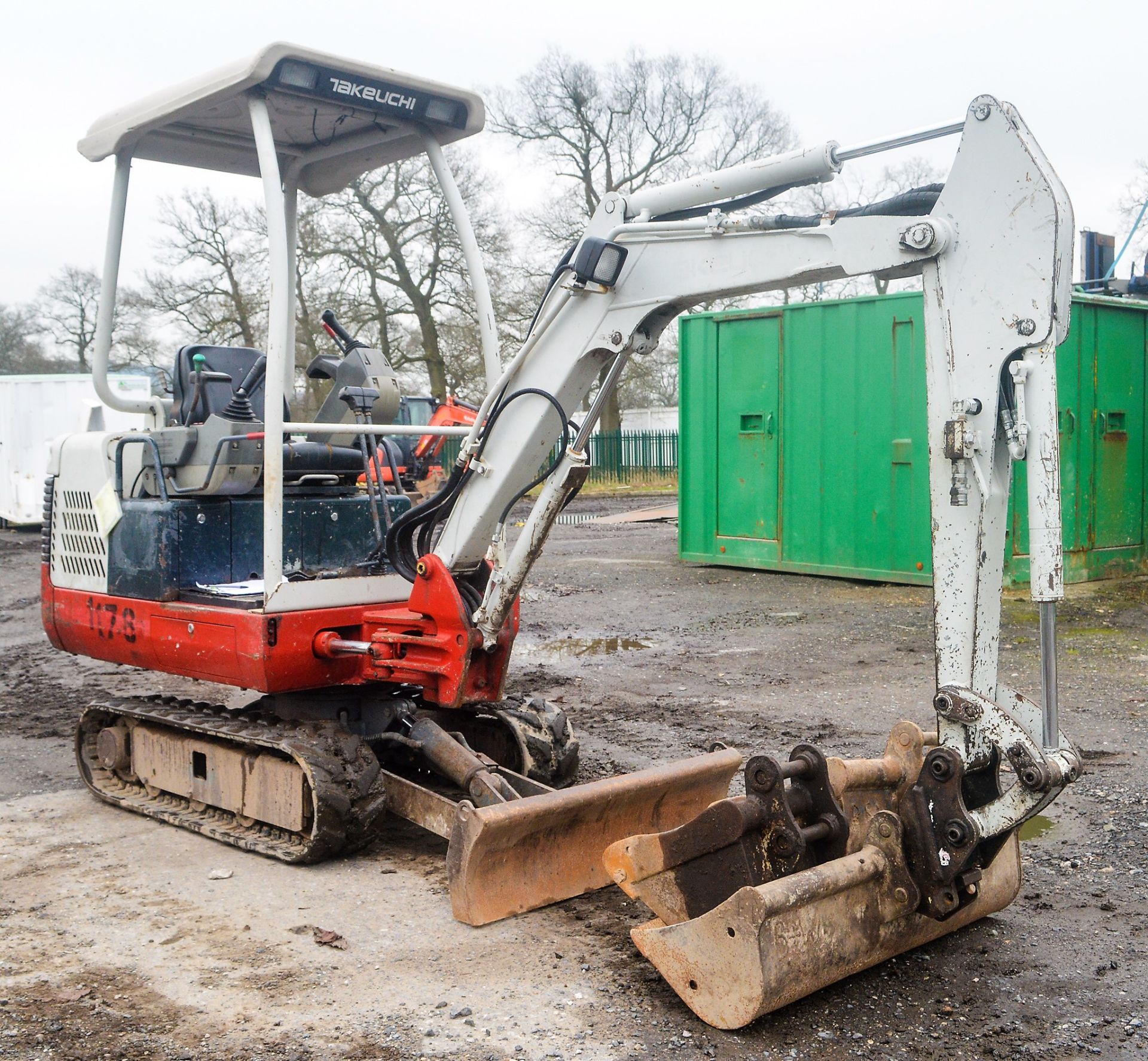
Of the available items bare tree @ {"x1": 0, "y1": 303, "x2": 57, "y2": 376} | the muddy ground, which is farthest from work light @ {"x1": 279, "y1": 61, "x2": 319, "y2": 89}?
bare tree @ {"x1": 0, "y1": 303, "x2": 57, "y2": 376}

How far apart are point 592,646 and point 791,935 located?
611 cm

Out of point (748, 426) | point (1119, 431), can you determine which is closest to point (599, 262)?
point (748, 426)

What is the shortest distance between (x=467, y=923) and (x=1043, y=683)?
1.96 m

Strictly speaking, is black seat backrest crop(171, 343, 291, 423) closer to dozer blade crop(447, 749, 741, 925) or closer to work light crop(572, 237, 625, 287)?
work light crop(572, 237, 625, 287)

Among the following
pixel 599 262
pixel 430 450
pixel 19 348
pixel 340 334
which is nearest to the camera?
pixel 599 262

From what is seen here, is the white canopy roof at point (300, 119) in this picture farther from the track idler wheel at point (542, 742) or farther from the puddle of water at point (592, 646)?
the puddle of water at point (592, 646)

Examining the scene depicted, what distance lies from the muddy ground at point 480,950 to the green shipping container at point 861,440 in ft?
15.8

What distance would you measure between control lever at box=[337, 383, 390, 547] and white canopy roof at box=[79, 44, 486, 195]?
85 cm

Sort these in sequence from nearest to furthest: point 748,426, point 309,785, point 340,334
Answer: point 309,785 → point 340,334 → point 748,426

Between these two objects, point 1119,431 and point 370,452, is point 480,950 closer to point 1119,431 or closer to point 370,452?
point 370,452

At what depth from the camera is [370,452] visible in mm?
5297

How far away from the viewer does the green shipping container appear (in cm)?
1167

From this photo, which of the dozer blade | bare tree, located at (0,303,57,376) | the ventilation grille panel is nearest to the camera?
the dozer blade

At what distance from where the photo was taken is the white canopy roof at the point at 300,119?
455 cm
